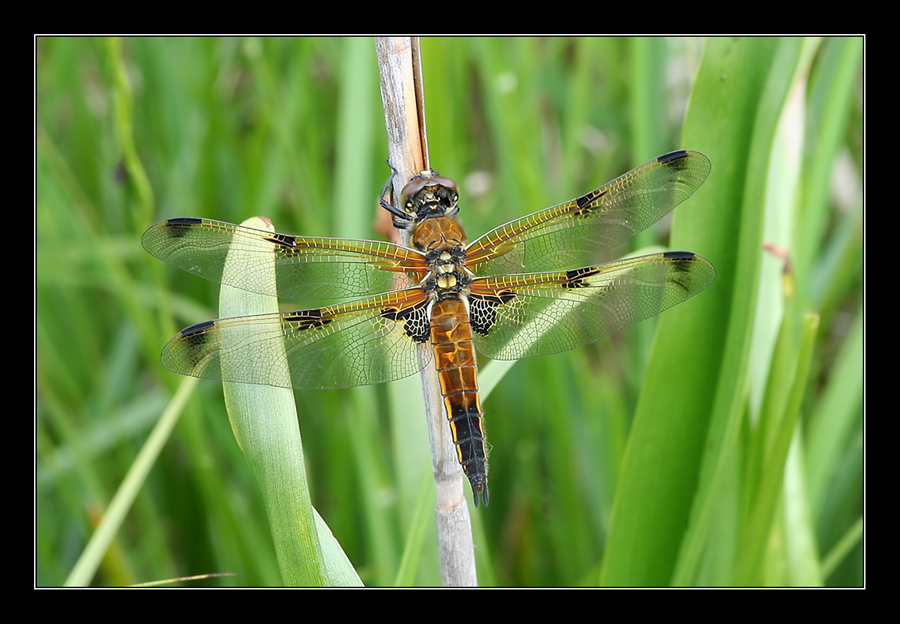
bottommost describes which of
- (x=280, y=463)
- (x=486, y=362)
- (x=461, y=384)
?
(x=280, y=463)

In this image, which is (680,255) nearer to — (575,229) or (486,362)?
(575,229)

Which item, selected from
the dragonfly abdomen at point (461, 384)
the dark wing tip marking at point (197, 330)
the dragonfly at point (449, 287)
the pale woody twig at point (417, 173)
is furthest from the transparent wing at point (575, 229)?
the dark wing tip marking at point (197, 330)

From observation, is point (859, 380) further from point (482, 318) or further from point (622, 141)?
point (622, 141)

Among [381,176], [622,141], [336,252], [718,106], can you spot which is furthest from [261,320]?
[622,141]

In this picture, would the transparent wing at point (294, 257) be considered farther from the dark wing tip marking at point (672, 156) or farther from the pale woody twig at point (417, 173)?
the dark wing tip marking at point (672, 156)

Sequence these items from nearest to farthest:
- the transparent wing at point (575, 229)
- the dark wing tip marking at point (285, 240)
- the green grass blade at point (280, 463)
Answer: the green grass blade at point (280, 463) → the dark wing tip marking at point (285, 240) → the transparent wing at point (575, 229)

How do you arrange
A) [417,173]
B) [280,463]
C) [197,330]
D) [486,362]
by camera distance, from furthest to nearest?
[486,362] → [197,330] → [417,173] → [280,463]

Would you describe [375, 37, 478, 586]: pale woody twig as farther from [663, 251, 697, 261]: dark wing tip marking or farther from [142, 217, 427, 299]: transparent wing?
[663, 251, 697, 261]: dark wing tip marking

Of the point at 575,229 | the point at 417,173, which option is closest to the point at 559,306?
the point at 575,229
